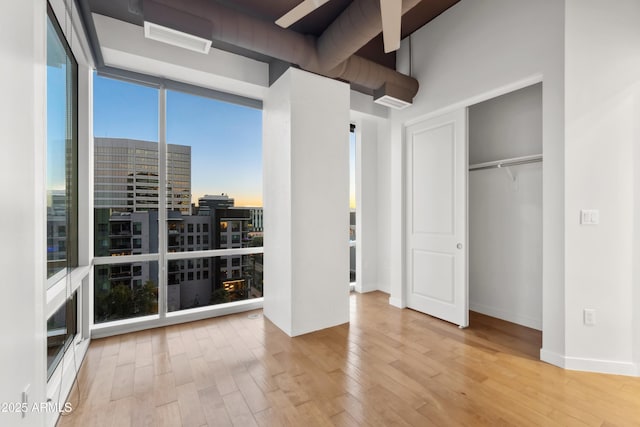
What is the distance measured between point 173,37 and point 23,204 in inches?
68.1

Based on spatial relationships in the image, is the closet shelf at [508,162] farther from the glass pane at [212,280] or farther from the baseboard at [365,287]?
the glass pane at [212,280]

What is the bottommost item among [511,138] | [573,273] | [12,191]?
[573,273]

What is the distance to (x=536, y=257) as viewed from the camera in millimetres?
3199

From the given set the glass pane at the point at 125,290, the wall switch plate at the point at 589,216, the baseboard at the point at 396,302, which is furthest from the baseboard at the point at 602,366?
the glass pane at the point at 125,290

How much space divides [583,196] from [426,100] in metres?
1.96

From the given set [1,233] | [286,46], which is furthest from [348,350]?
[286,46]

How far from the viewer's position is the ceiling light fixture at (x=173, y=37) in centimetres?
223

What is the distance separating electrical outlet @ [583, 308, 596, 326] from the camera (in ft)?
7.64

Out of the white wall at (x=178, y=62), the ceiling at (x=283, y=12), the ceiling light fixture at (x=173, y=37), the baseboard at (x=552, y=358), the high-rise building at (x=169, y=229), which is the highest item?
the ceiling at (x=283, y=12)

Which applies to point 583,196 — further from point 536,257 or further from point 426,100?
point 426,100

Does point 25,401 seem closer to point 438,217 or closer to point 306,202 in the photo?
point 306,202

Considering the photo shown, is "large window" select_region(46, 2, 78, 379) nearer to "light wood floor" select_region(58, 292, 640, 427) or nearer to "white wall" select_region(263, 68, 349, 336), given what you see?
"light wood floor" select_region(58, 292, 640, 427)

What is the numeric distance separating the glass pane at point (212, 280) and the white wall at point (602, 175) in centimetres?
332

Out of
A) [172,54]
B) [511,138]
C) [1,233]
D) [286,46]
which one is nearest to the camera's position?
[1,233]
